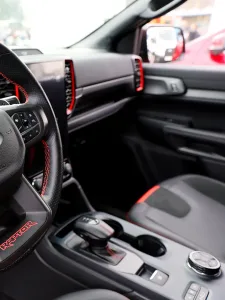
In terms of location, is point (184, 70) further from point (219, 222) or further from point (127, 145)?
point (219, 222)

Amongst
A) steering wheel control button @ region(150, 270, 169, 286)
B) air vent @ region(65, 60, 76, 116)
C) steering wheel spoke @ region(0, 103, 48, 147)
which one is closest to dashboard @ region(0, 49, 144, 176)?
air vent @ region(65, 60, 76, 116)

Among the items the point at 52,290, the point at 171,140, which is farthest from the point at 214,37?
the point at 52,290

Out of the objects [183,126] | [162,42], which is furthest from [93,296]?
[162,42]

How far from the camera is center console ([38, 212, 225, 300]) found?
2.83ft

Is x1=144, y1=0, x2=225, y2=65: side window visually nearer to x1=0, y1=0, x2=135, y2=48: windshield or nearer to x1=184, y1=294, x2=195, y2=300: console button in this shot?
x1=0, y1=0, x2=135, y2=48: windshield

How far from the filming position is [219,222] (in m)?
1.15

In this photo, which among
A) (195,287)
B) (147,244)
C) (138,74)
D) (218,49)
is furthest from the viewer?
(218,49)

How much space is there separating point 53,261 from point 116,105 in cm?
79

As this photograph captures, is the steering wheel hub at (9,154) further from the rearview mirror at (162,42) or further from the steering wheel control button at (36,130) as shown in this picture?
the rearview mirror at (162,42)

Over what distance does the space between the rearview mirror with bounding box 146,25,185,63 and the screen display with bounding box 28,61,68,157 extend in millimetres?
765

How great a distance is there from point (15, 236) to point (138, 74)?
45.8 inches

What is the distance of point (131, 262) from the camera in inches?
36.6

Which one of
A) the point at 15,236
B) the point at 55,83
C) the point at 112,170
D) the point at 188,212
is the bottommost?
the point at 112,170

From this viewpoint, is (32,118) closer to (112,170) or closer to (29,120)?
(29,120)
